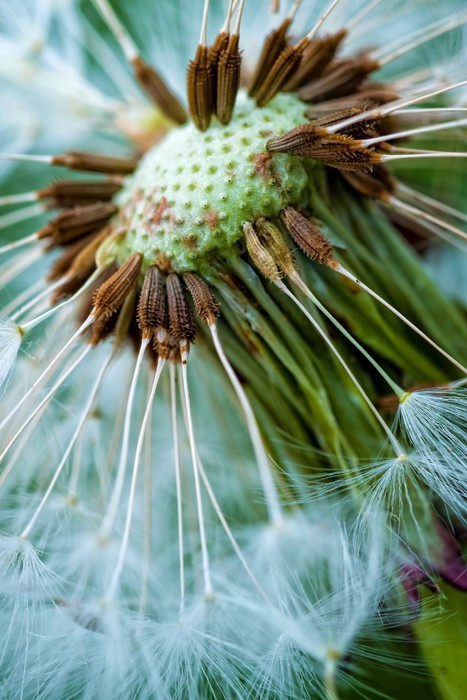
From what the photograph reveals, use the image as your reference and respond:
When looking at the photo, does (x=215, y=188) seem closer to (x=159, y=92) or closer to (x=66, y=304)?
(x=66, y=304)

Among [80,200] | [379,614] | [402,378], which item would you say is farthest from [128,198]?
[379,614]

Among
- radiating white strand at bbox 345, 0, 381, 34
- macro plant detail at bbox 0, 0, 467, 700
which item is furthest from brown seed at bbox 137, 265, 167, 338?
radiating white strand at bbox 345, 0, 381, 34

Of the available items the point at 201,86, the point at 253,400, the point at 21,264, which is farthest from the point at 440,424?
the point at 21,264

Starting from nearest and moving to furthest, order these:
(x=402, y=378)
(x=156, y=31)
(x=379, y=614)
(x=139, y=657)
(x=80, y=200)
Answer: (x=379, y=614), (x=139, y=657), (x=402, y=378), (x=80, y=200), (x=156, y=31)

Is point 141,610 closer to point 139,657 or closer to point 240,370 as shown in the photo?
point 139,657

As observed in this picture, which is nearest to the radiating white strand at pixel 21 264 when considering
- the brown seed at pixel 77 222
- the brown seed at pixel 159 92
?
the brown seed at pixel 77 222

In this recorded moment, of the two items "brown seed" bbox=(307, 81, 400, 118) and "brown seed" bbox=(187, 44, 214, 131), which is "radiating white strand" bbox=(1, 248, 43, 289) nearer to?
"brown seed" bbox=(187, 44, 214, 131)
